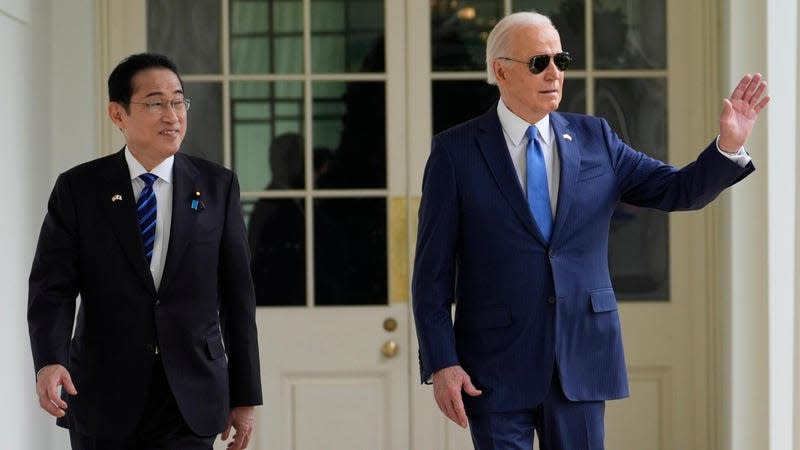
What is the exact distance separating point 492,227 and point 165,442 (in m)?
0.86

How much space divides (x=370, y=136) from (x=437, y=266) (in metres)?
2.32

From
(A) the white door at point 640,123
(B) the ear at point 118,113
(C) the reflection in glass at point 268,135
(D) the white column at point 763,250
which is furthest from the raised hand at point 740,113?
(C) the reflection in glass at point 268,135

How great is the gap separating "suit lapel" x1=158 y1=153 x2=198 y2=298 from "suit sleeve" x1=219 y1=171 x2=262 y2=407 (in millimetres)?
112

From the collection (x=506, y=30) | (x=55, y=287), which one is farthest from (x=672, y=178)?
(x=55, y=287)

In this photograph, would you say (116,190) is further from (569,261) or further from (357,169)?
(357,169)

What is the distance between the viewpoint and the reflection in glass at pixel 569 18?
536 centimetres

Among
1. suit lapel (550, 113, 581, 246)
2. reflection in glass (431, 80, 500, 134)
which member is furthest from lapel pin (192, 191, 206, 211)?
reflection in glass (431, 80, 500, 134)

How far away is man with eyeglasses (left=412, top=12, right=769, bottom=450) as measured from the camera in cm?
301

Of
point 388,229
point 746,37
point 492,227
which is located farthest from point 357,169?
point 492,227

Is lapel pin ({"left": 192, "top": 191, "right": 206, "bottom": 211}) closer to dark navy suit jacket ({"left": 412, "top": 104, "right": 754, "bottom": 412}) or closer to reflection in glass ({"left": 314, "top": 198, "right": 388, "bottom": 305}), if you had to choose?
dark navy suit jacket ({"left": 412, "top": 104, "right": 754, "bottom": 412})

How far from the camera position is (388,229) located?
5.33m

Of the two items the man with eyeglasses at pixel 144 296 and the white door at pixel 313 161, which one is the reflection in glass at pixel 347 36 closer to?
the white door at pixel 313 161

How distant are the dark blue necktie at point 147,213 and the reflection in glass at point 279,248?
2268 millimetres

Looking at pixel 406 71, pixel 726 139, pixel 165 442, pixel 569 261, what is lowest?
pixel 165 442
